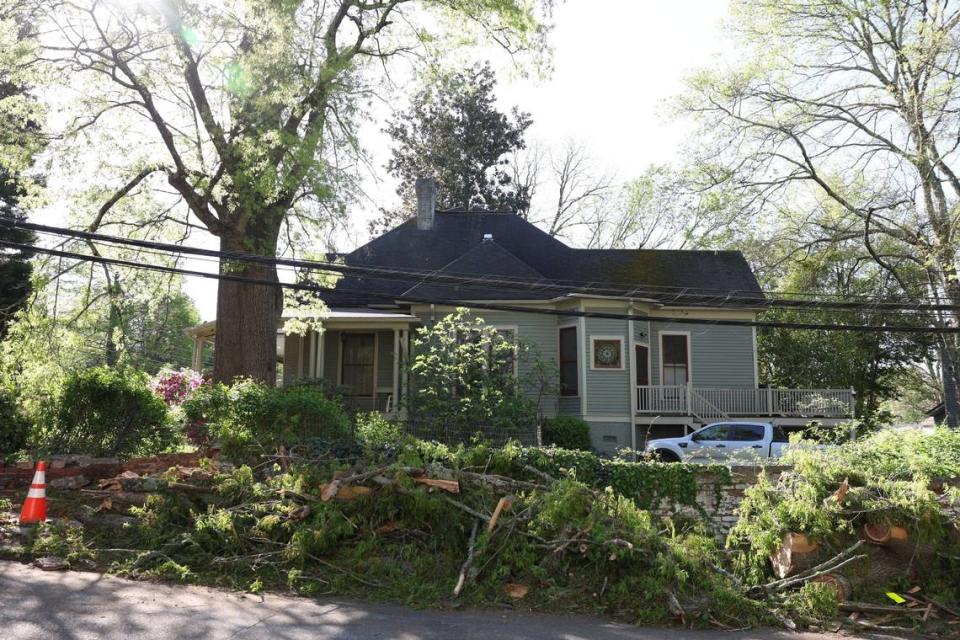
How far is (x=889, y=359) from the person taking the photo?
28406mm

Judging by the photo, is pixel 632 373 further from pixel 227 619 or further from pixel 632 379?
pixel 227 619

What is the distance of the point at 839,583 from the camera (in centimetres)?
628

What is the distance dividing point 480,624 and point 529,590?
835 millimetres

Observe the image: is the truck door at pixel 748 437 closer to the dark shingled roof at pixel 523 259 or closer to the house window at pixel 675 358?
the house window at pixel 675 358

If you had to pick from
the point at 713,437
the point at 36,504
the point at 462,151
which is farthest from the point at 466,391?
the point at 462,151

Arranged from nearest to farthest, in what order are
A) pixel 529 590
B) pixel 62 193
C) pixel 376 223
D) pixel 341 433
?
1. pixel 529 590
2. pixel 341 433
3. pixel 62 193
4. pixel 376 223

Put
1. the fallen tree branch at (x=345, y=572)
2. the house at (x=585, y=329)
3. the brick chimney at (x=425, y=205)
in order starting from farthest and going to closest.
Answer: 1. the brick chimney at (x=425, y=205)
2. the house at (x=585, y=329)
3. the fallen tree branch at (x=345, y=572)

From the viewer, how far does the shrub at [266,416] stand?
972 centimetres

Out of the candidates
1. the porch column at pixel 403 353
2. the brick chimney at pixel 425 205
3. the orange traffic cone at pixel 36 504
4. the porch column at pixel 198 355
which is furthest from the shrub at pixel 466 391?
the brick chimney at pixel 425 205

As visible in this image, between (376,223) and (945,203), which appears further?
(376,223)

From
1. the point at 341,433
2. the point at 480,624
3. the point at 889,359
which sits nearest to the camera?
the point at 480,624

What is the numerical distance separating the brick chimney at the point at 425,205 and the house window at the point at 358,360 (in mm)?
5040

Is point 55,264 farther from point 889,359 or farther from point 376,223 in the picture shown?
point 889,359

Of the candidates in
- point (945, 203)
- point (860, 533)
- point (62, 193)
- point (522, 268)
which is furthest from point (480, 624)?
point (945, 203)
